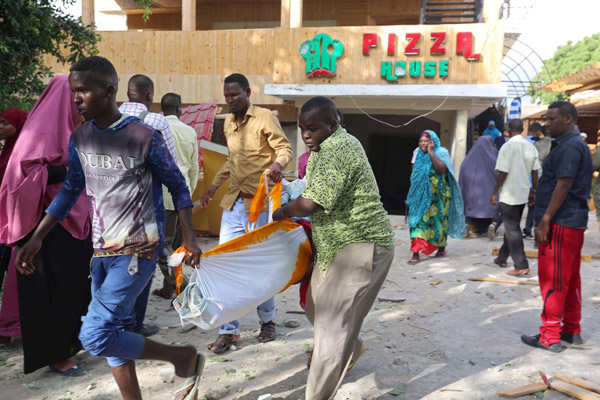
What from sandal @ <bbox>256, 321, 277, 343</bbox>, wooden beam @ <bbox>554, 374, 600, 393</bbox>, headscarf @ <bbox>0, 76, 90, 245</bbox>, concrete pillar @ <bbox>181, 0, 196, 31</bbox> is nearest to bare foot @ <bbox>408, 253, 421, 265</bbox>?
sandal @ <bbox>256, 321, 277, 343</bbox>

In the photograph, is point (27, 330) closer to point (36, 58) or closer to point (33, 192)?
point (33, 192)

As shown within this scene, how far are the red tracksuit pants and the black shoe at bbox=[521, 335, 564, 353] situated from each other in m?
0.03

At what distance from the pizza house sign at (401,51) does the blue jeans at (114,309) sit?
1007cm

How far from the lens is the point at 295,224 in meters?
3.33

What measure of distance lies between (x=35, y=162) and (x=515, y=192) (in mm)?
5725

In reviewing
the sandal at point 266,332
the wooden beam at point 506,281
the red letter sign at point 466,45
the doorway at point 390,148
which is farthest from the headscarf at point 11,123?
the doorway at point 390,148

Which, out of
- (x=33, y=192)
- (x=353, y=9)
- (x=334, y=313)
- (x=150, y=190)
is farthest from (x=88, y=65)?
(x=353, y=9)

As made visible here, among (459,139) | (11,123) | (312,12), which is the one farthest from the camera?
(312,12)

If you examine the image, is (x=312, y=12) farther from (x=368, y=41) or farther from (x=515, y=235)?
(x=515, y=235)

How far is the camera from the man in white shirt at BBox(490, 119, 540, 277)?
675 cm

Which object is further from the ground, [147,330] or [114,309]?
[114,309]

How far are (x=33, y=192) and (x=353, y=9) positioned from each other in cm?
1475

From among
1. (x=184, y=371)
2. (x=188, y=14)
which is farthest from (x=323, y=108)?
(x=188, y=14)

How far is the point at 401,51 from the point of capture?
11789 millimetres
